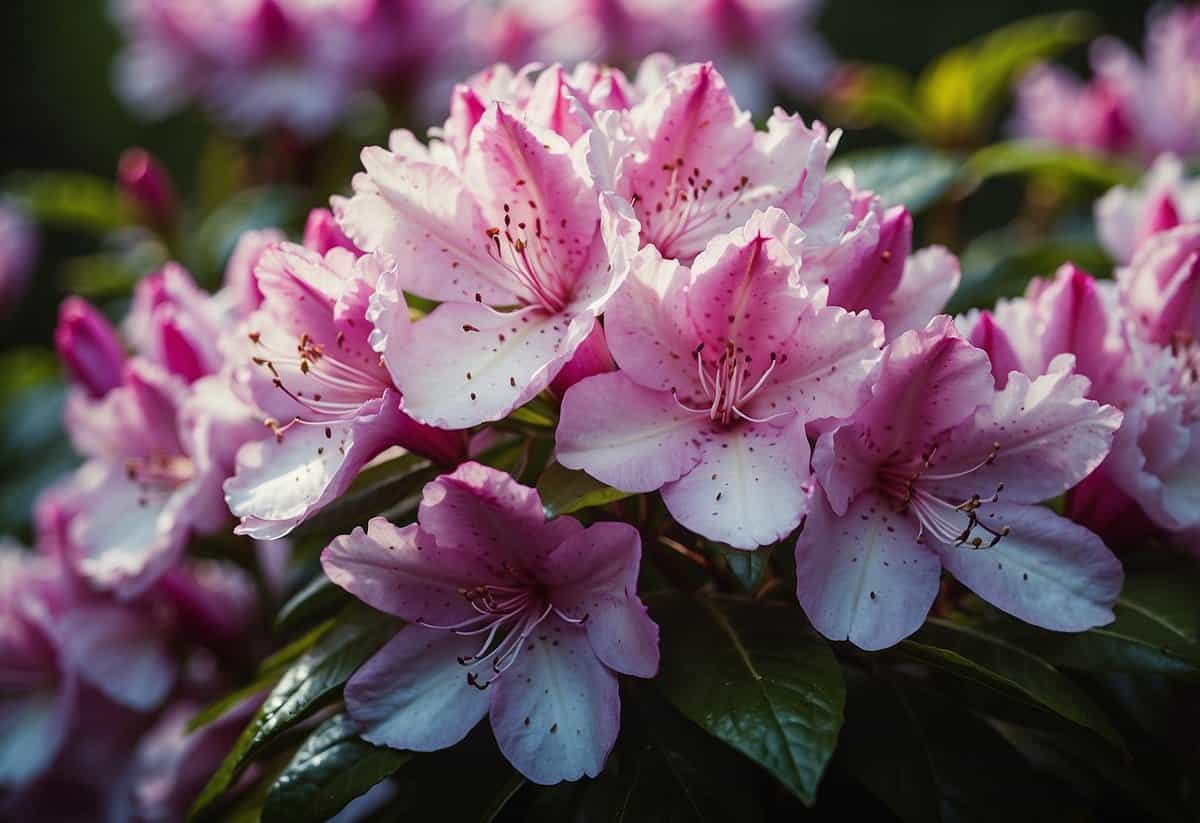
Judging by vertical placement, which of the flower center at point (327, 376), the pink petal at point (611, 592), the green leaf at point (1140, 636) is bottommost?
the green leaf at point (1140, 636)

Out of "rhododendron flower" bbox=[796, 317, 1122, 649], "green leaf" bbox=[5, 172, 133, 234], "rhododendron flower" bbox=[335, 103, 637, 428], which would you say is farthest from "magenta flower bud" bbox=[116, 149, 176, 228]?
"rhododendron flower" bbox=[796, 317, 1122, 649]

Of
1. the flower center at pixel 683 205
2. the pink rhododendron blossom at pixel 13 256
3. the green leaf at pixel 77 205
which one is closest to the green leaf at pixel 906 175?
the flower center at pixel 683 205

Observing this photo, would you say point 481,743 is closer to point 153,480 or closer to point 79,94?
point 153,480

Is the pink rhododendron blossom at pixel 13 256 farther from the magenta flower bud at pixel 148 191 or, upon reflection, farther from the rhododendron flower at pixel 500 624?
the rhododendron flower at pixel 500 624

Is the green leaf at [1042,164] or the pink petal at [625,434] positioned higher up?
the pink petal at [625,434]

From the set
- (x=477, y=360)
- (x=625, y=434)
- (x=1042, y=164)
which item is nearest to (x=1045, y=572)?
(x=625, y=434)

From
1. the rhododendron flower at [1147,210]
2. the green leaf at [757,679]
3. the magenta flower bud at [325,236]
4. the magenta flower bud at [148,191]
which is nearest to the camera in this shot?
the green leaf at [757,679]

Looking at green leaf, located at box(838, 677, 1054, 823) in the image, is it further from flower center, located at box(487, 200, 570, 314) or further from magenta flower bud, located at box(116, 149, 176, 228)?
magenta flower bud, located at box(116, 149, 176, 228)

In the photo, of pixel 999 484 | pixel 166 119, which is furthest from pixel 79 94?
pixel 999 484
